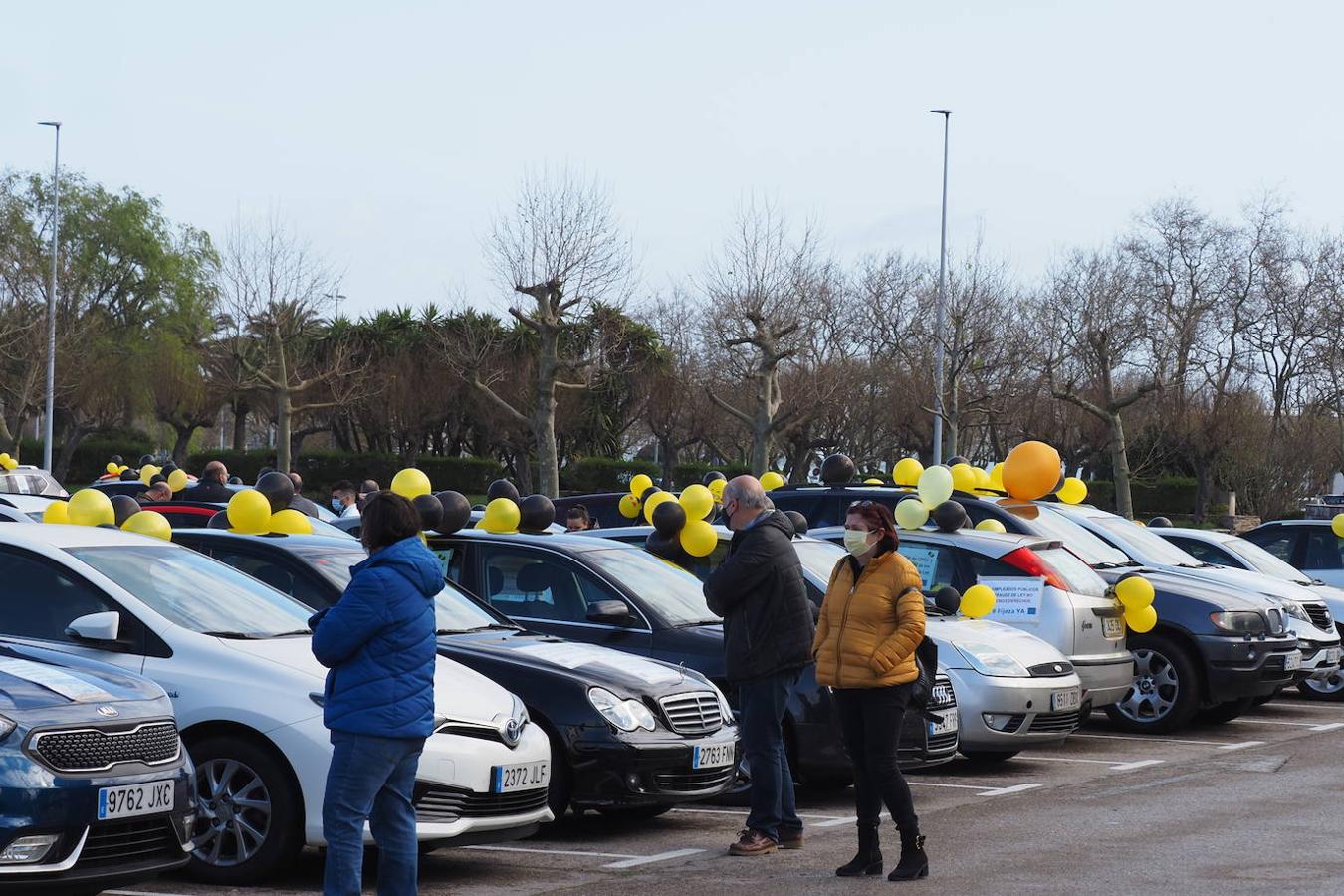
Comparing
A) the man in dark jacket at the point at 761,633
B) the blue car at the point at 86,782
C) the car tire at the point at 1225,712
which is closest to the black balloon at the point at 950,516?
the car tire at the point at 1225,712

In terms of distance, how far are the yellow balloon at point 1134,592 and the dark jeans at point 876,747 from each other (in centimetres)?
594

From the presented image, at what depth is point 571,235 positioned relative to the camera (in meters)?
35.0

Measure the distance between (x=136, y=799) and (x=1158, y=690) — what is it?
1003cm

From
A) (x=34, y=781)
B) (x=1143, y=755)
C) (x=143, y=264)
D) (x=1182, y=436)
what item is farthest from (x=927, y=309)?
(x=34, y=781)

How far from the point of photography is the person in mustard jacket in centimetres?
762

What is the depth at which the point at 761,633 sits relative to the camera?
26.8ft

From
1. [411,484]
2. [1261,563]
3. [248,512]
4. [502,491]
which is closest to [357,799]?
[248,512]

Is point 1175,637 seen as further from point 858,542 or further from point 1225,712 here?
point 858,542

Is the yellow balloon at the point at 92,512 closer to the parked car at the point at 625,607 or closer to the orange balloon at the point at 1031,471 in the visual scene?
the parked car at the point at 625,607

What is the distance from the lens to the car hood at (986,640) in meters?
11.1

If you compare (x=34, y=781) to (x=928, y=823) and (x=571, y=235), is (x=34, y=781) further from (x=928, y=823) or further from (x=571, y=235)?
(x=571, y=235)

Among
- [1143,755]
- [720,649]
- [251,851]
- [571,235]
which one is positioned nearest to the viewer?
[251,851]

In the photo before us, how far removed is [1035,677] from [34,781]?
708 cm

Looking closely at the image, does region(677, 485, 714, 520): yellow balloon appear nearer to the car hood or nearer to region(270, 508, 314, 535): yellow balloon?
the car hood
